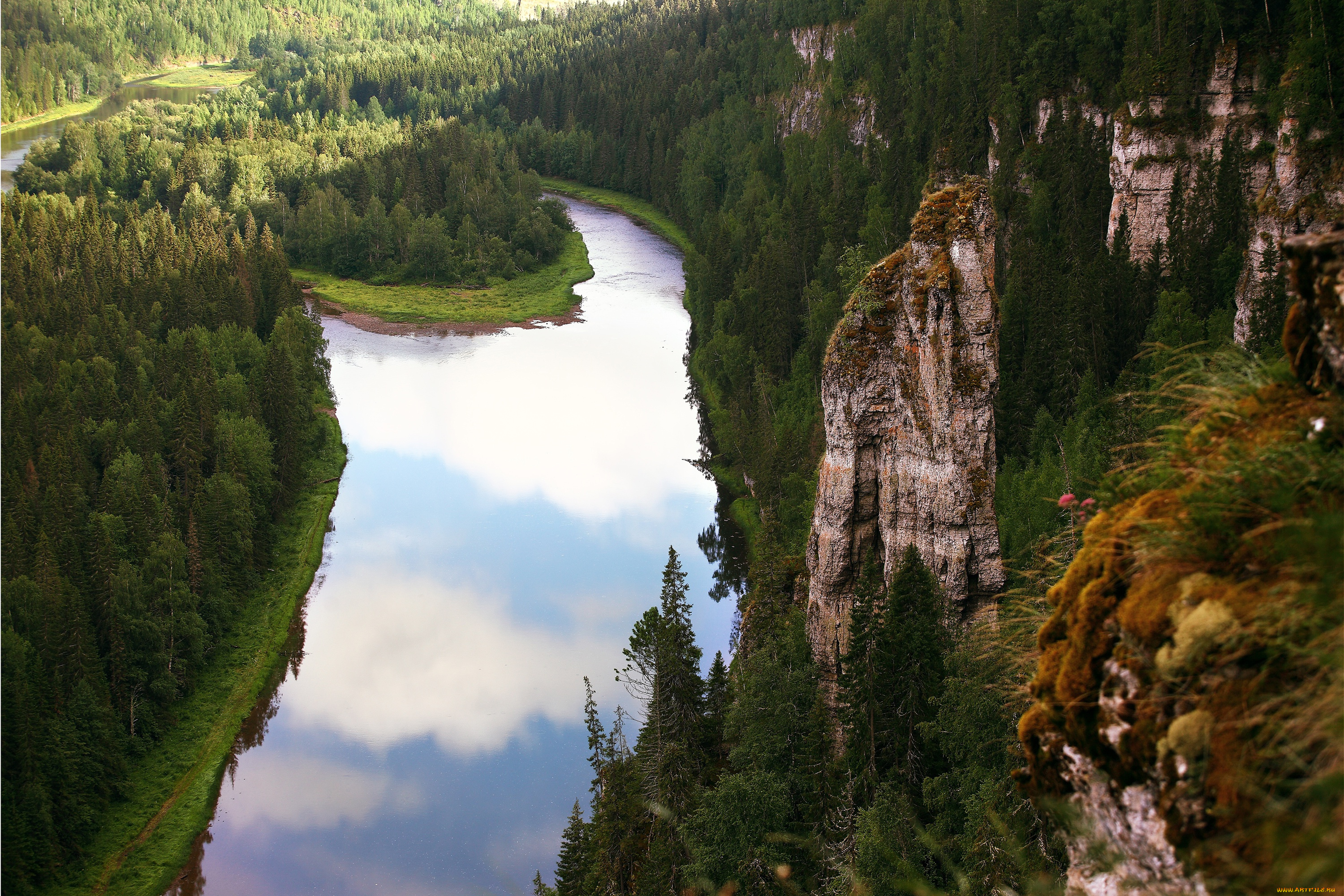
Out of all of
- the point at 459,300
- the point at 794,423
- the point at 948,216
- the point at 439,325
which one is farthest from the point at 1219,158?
the point at 459,300

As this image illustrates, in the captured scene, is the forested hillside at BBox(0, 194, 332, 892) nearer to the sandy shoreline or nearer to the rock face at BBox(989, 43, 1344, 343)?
the sandy shoreline

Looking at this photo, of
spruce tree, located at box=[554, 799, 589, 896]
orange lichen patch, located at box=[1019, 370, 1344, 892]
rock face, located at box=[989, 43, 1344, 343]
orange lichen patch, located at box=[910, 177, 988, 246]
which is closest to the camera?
orange lichen patch, located at box=[1019, 370, 1344, 892]

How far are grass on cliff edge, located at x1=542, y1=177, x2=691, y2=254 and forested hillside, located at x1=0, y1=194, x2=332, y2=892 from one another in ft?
195

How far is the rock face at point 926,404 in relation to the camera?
33.8m

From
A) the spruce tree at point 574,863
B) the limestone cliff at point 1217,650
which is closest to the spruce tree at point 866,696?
the spruce tree at point 574,863

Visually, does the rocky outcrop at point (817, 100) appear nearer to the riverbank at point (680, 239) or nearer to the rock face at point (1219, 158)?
the riverbank at point (680, 239)

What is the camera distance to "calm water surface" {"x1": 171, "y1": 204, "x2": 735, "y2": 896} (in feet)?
144

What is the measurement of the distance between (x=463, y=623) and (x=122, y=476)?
68.2 ft

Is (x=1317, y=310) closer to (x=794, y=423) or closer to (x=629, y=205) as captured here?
(x=794, y=423)

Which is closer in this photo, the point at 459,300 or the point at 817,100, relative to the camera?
the point at 459,300

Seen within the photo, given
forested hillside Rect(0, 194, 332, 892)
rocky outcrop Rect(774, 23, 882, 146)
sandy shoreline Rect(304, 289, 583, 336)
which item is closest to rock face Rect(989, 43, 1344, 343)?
rocky outcrop Rect(774, 23, 882, 146)

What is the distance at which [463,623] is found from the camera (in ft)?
190

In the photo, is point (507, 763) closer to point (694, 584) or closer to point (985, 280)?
point (694, 584)

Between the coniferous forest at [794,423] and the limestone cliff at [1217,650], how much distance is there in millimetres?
77
